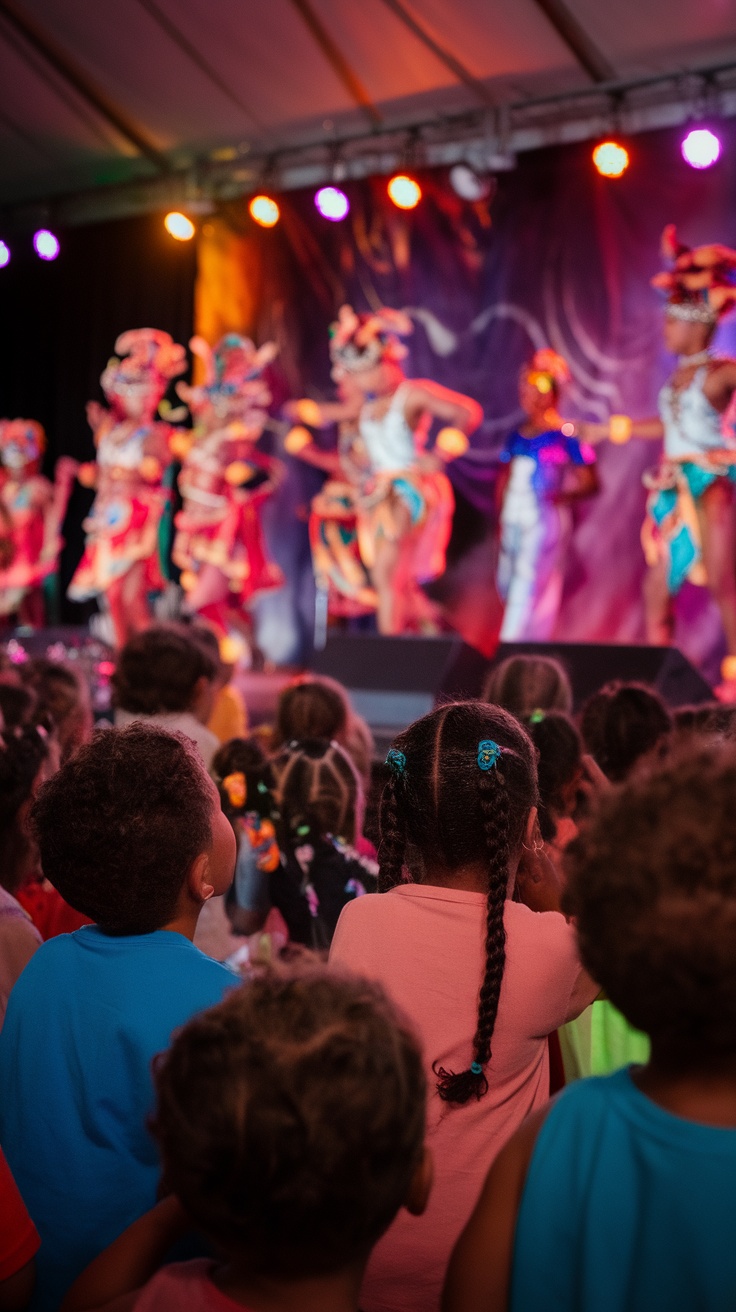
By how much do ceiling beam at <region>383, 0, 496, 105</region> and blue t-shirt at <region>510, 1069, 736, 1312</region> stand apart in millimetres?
5766

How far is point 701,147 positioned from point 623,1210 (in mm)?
5176

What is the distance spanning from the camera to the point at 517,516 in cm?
588

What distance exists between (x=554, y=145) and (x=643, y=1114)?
6.13 meters

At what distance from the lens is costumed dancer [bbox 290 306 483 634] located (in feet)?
19.6

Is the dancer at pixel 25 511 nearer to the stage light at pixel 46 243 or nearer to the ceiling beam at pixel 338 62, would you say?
the stage light at pixel 46 243

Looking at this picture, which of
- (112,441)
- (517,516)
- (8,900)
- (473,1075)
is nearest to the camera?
(473,1075)

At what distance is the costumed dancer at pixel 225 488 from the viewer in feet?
22.1

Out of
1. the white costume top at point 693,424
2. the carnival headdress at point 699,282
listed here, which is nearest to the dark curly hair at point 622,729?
the white costume top at point 693,424

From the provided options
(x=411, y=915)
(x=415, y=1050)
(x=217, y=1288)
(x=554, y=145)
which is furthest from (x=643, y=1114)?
(x=554, y=145)

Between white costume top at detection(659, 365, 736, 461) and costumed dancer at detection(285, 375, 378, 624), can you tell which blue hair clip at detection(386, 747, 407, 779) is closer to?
white costume top at detection(659, 365, 736, 461)

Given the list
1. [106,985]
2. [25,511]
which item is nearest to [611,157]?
[25,511]

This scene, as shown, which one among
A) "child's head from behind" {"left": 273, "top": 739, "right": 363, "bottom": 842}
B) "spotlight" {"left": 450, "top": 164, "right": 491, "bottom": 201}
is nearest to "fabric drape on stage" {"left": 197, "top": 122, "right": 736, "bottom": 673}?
"spotlight" {"left": 450, "top": 164, "right": 491, "bottom": 201}

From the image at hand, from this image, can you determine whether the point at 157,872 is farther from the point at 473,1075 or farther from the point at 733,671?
the point at 733,671

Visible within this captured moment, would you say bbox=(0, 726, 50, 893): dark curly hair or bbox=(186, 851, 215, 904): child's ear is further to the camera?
bbox=(0, 726, 50, 893): dark curly hair
